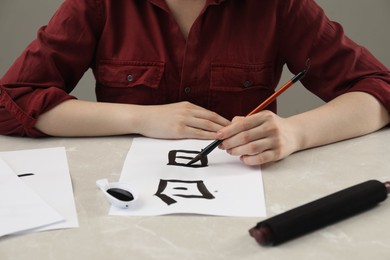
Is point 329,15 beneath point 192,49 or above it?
beneath

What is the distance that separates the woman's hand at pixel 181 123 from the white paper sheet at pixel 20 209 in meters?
0.25

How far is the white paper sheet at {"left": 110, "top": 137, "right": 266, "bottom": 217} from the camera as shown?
0.68 metres

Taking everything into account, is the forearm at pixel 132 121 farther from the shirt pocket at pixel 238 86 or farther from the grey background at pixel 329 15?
the grey background at pixel 329 15

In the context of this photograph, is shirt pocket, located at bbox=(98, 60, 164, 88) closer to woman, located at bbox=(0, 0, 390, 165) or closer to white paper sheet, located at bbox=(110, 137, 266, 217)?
woman, located at bbox=(0, 0, 390, 165)

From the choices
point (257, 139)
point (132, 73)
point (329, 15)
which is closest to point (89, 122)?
point (132, 73)

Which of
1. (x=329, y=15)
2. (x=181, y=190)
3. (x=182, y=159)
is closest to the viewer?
(x=181, y=190)

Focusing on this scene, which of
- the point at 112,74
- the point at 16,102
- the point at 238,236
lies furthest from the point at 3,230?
the point at 112,74

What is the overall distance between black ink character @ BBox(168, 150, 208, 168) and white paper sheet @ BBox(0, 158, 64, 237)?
0.21 metres

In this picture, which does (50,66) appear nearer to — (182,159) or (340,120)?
(182,159)

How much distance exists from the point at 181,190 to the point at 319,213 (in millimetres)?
196

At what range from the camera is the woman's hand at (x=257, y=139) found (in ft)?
2.64

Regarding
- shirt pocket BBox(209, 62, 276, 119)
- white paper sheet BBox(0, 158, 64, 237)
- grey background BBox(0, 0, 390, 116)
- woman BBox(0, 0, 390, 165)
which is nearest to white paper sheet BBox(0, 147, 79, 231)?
white paper sheet BBox(0, 158, 64, 237)

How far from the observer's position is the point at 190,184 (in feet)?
2.45

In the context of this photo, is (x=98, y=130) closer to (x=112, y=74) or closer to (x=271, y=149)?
(x=112, y=74)
